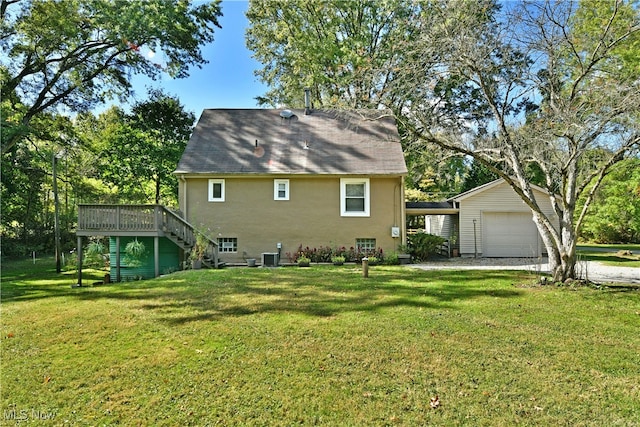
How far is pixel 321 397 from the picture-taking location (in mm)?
3760

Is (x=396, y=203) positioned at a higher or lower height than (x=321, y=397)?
higher

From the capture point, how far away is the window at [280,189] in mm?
14617

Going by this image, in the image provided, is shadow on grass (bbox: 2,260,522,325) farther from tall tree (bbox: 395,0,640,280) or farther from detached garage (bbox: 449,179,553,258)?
detached garage (bbox: 449,179,553,258)

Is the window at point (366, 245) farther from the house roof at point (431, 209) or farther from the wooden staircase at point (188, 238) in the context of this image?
the wooden staircase at point (188, 238)

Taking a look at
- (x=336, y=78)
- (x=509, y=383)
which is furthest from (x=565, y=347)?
(x=336, y=78)

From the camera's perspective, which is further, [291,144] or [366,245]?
[291,144]

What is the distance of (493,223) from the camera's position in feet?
52.6

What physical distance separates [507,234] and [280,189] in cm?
1016

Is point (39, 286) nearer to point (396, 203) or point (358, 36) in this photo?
point (396, 203)

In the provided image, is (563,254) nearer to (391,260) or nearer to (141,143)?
(391,260)

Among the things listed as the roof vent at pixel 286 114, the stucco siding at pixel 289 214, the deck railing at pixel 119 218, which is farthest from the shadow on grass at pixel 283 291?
the roof vent at pixel 286 114

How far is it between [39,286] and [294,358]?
9724 millimetres

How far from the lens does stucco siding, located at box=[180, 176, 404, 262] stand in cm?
1445

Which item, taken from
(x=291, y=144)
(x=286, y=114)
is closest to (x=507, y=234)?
(x=291, y=144)
